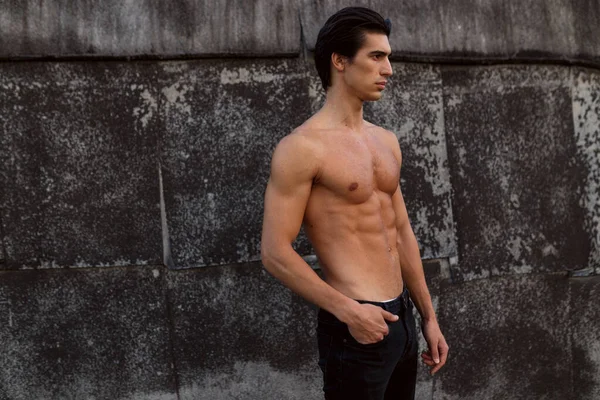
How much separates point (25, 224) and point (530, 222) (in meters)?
3.05

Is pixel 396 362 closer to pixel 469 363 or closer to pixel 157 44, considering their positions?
pixel 469 363

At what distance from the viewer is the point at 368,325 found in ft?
9.09

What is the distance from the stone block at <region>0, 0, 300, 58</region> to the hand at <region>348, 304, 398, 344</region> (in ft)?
5.75

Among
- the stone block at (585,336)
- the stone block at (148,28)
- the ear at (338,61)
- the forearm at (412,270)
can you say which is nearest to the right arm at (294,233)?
the ear at (338,61)

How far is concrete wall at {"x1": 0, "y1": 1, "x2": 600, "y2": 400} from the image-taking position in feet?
12.6

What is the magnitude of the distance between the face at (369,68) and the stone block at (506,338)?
182 cm

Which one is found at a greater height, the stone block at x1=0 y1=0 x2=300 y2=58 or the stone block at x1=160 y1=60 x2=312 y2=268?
the stone block at x1=0 y1=0 x2=300 y2=58

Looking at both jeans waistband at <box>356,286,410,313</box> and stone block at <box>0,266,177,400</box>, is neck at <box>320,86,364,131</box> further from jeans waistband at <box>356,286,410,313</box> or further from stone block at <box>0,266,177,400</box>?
stone block at <box>0,266,177,400</box>

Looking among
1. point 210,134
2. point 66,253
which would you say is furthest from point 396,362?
point 66,253

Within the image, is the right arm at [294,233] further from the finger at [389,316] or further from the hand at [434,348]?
the hand at [434,348]

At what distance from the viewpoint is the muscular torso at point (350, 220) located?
9.51 ft

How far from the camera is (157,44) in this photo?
12.6 feet

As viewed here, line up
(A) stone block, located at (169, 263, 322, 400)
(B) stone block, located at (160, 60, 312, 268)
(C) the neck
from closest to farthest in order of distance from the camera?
1. (C) the neck
2. (B) stone block, located at (160, 60, 312, 268)
3. (A) stone block, located at (169, 263, 322, 400)

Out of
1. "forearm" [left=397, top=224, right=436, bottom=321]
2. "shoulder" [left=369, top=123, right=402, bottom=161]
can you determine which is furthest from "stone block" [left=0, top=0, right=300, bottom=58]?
"forearm" [left=397, top=224, right=436, bottom=321]
